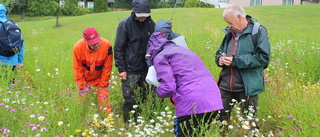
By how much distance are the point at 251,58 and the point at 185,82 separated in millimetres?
903

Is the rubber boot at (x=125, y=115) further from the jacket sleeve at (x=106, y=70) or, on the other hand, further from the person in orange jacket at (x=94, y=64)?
the jacket sleeve at (x=106, y=70)

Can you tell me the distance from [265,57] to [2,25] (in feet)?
13.7

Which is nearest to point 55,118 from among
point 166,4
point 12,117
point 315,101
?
point 12,117

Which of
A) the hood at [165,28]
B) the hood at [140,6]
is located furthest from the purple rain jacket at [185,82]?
the hood at [140,6]

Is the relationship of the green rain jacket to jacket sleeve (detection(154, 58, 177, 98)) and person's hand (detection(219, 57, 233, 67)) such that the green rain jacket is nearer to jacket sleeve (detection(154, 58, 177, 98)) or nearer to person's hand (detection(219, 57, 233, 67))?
person's hand (detection(219, 57, 233, 67))

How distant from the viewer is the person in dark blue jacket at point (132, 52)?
4223 millimetres

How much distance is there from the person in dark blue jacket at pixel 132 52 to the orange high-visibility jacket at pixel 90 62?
35 centimetres

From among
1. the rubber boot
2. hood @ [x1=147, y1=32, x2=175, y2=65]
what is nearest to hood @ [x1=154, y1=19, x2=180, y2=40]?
hood @ [x1=147, y1=32, x2=175, y2=65]

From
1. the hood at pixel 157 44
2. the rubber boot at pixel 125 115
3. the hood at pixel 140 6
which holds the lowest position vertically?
the rubber boot at pixel 125 115

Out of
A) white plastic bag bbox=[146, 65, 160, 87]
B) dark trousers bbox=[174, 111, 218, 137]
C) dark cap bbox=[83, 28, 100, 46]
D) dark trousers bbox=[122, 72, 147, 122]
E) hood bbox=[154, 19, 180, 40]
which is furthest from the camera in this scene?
dark trousers bbox=[122, 72, 147, 122]

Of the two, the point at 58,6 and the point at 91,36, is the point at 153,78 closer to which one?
the point at 91,36

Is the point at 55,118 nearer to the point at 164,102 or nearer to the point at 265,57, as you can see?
the point at 164,102

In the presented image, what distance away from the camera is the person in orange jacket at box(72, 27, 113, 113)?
441 centimetres

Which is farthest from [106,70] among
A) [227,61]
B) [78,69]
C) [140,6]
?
[227,61]
